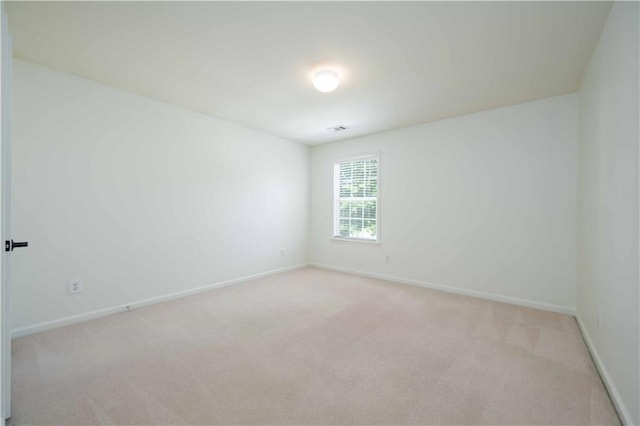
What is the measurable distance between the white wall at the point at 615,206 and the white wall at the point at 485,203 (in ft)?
2.09

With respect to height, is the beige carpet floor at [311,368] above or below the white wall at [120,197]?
below

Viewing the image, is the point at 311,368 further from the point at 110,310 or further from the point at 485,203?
the point at 485,203

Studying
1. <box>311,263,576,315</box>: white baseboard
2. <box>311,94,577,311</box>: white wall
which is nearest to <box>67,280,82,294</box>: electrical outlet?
<box>311,263,576,315</box>: white baseboard

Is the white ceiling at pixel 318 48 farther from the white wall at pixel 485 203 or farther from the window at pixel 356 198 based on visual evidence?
the window at pixel 356 198

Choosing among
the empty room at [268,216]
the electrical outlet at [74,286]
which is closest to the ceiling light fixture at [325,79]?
the empty room at [268,216]

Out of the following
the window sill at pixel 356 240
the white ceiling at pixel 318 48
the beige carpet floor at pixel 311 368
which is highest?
the white ceiling at pixel 318 48

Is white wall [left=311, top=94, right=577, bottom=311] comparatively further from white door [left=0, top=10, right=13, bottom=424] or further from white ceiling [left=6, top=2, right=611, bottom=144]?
white door [left=0, top=10, right=13, bottom=424]

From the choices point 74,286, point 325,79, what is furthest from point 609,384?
point 74,286

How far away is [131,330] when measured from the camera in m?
2.62

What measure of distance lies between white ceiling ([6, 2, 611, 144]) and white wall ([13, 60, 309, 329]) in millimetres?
361

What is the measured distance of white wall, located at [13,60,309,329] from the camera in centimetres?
255

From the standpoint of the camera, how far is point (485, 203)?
142 inches

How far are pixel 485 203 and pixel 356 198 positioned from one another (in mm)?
2062

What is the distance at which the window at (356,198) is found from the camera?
482cm
